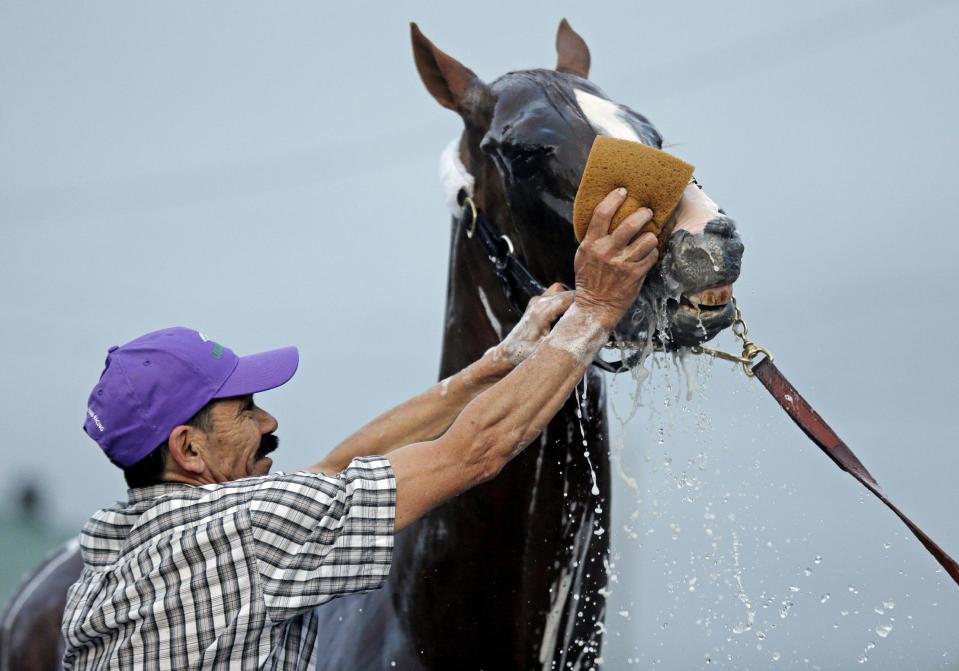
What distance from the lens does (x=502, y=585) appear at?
9.70 ft

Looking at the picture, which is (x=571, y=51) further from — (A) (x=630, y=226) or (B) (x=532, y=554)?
(B) (x=532, y=554)

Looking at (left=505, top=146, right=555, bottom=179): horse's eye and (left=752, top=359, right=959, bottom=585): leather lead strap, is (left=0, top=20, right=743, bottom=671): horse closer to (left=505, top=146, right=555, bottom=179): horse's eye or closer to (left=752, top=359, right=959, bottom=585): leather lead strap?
(left=505, top=146, right=555, bottom=179): horse's eye

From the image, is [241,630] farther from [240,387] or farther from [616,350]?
[616,350]

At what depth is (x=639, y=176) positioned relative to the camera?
241 cm

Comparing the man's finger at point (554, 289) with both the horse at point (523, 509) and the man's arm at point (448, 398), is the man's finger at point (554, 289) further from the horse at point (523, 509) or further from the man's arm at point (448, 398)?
the horse at point (523, 509)

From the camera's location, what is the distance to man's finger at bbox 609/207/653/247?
7.88 feet

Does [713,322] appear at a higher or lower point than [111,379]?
higher

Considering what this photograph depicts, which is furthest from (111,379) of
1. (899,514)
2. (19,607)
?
(19,607)

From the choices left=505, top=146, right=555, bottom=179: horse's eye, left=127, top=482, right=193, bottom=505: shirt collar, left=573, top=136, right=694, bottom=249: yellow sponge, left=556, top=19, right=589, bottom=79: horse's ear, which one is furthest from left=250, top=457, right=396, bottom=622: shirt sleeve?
left=556, top=19, right=589, bottom=79: horse's ear

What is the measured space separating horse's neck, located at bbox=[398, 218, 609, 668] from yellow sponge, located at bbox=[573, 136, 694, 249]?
667mm

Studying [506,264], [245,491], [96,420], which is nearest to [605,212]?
[506,264]

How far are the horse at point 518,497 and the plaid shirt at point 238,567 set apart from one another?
712mm

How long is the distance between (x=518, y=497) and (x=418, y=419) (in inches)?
13.0

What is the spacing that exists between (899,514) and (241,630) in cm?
141
